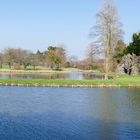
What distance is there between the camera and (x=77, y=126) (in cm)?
1897

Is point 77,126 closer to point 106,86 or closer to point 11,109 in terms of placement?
point 11,109

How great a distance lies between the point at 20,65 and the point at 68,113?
88.2 metres

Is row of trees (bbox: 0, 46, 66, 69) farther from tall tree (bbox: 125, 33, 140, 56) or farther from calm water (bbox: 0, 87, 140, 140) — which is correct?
calm water (bbox: 0, 87, 140, 140)

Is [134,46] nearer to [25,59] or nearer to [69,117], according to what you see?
[25,59]

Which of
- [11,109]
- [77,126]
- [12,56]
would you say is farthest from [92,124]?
[12,56]

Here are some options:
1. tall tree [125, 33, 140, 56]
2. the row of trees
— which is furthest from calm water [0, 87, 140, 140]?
the row of trees

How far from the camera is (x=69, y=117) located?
21.8 meters

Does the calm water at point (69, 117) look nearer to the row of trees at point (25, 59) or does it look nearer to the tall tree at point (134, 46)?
the tall tree at point (134, 46)

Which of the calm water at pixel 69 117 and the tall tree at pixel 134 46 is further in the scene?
the tall tree at pixel 134 46

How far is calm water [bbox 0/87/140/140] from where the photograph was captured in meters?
17.0

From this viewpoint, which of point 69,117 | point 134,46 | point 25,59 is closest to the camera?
point 69,117

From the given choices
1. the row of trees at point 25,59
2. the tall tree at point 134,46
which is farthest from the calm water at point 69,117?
the row of trees at point 25,59

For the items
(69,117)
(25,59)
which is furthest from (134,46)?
(69,117)

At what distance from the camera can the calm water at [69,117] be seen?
17.0 metres
